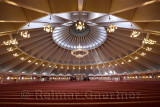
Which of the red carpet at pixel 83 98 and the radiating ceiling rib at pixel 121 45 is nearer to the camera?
the red carpet at pixel 83 98

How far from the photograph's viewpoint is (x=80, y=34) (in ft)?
74.5

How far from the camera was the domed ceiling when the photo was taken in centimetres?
855

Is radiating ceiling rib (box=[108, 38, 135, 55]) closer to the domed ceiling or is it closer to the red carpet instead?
the domed ceiling

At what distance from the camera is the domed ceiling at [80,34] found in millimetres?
8547

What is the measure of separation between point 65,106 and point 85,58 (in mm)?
29561

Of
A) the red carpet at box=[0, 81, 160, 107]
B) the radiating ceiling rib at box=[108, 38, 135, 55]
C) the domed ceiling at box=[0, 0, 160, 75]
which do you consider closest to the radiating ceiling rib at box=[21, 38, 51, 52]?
the domed ceiling at box=[0, 0, 160, 75]

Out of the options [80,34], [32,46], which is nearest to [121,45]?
[80,34]

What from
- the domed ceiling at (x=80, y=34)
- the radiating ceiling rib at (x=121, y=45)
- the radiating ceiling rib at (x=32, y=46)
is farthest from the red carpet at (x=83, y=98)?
the radiating ceiling rib at (x=121, y=45)

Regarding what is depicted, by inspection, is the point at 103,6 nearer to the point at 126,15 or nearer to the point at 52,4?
the point at 126,15

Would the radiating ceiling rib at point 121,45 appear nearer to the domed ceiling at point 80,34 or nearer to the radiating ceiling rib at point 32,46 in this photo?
the domed ceiling at point 80,34

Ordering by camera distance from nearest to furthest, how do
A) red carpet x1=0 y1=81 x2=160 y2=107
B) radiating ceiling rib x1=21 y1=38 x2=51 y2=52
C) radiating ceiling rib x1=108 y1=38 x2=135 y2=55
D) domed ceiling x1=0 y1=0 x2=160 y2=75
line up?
red carpet x1=0 y1=81 x2=160 y2=107, domed ceiling x1=0 y1=0 x2=160 y2=75, radiating ceiling rib x1=21 y1=38 x2=51 y2=52, radiating ceiling rib x1=108 y1=38 x2=135 y2=55

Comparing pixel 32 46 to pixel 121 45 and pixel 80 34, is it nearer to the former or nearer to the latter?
pixel 80 34

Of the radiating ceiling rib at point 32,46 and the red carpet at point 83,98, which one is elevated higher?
the radiating ceiling rib at point 32,46

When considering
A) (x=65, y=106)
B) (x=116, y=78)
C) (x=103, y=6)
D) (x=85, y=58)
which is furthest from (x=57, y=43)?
(x=116, y=78)
